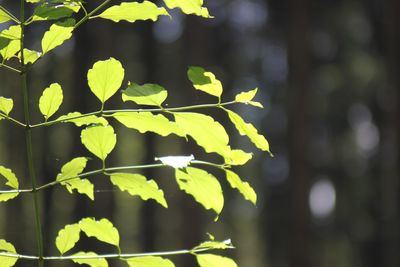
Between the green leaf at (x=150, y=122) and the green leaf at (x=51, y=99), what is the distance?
68 millimetres

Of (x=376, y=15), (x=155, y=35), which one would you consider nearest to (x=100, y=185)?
(x=155, y=35)

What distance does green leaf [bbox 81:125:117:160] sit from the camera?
594mm

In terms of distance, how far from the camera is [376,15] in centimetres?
833

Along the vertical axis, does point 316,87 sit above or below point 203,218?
above

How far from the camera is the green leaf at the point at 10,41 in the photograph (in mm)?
562

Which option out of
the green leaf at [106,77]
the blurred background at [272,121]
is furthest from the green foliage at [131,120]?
the blurred background at [272,121]

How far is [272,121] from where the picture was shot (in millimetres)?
8820

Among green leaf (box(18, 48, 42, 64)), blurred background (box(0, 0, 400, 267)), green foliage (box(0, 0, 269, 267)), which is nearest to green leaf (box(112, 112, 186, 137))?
green foliage (box(0, 0, 269, 267))

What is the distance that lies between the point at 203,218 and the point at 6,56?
20.4ft

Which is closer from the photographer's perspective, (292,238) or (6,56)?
(6,56)

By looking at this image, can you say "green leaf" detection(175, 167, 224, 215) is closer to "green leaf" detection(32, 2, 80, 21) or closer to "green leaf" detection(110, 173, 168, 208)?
"green leaf" detection(110, 173, 168, 208)

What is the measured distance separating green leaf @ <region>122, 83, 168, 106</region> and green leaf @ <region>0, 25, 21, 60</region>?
107mm

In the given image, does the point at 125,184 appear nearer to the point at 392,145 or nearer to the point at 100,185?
the point at 100,185

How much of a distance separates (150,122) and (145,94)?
0.03m
